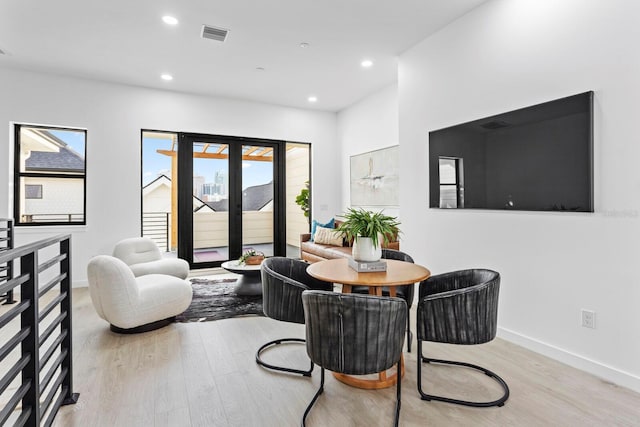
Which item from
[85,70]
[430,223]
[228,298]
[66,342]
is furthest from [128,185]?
[430,223]

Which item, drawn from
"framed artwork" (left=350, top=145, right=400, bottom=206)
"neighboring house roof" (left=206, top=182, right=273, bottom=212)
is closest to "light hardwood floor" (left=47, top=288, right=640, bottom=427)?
"framed artwork" (left=350, top=145, right=400, bottom=206)

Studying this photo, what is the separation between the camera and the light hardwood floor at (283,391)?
6.30ft

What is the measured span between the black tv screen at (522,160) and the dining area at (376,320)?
0.91 m

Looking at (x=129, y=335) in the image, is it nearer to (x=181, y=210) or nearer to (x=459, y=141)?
(x=181, y=210)

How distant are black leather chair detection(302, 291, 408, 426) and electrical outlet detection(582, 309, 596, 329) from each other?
1.62 meters

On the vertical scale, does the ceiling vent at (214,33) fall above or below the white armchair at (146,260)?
above

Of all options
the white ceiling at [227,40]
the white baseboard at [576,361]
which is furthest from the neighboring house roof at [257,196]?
the white baseboard at [576,361]

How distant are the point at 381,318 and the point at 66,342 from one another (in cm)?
183

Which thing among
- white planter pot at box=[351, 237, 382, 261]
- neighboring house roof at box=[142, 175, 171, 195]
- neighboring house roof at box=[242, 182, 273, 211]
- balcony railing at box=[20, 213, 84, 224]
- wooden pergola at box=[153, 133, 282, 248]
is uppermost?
wooden pergola at box=[153, 133, 282, 248]

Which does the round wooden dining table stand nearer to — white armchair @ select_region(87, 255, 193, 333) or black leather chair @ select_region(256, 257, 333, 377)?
black leather chair @ select_region(256, 257, 333, 377)

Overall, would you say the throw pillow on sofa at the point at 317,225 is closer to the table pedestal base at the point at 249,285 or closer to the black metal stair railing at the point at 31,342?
the table pedestal base at the point at 249,285

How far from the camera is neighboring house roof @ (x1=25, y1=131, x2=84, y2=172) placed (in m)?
4.90

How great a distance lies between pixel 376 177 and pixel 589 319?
3604 millimetres

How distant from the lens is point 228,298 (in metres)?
4.21
